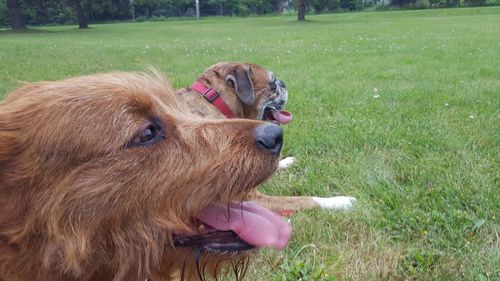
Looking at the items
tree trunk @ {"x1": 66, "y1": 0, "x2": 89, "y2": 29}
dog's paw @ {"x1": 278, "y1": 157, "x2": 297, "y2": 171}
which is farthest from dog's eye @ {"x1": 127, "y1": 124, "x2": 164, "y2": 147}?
tree trunk @ {"x1": 66, "y1": 0, "x2": 89, "y2": 29}

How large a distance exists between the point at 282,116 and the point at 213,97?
98 centimetres

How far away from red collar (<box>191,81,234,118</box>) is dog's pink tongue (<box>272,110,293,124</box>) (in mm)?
621

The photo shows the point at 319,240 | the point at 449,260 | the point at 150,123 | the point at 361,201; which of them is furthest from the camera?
the point at 361,201

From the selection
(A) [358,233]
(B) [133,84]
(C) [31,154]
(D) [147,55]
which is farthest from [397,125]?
(D) [147,55]

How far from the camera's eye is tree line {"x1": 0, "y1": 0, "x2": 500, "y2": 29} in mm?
61169

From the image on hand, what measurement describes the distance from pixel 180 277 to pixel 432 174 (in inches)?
115

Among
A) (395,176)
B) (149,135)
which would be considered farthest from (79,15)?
(149,135)

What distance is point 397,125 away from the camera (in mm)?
6324

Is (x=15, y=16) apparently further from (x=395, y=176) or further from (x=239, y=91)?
(x=395, y=176)

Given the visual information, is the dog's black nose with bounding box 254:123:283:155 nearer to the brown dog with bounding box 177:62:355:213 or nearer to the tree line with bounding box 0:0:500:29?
the brown dog with bounding box 177:62:355:213

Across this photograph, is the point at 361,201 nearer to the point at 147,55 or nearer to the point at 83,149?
the point at 83,149

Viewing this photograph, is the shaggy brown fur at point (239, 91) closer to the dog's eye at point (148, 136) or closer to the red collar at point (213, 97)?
the red collar at point (213, 97)

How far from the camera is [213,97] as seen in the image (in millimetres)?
6473

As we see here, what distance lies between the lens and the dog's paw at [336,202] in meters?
4.18
